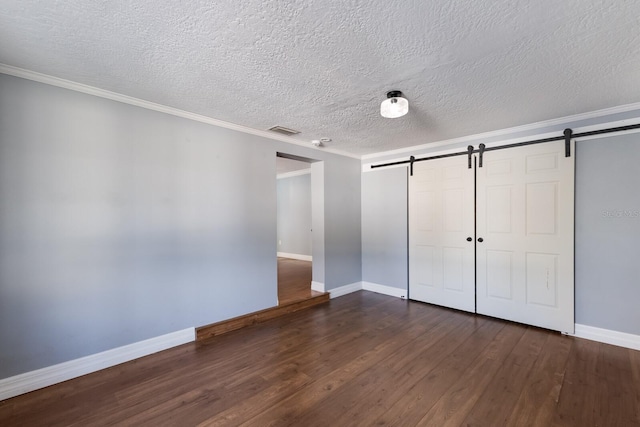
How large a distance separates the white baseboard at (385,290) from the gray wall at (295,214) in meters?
2.81

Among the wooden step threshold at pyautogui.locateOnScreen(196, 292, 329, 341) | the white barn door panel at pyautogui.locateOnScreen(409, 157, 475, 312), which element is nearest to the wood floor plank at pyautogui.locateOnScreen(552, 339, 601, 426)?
the white barn door panel at pyautogui.locateOnScreen(409, 157, 475, 312)

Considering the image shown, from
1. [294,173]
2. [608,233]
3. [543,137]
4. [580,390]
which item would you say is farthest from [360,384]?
[294,173]

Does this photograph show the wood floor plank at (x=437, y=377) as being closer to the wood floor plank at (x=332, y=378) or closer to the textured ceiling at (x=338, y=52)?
the wood floor plank at (x=332, y=378)

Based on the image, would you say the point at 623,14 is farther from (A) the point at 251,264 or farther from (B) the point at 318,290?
(B) the point at 318,290

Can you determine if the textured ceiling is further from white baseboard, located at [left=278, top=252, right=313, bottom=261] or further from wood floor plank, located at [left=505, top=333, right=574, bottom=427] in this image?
white baseboard, located at [left=278, top=252, right=313, bottom=261]

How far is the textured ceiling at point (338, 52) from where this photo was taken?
4.79ft

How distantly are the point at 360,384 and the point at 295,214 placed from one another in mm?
5853

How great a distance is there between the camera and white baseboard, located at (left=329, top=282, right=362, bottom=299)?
4383mm

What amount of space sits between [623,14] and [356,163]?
355 centimetres

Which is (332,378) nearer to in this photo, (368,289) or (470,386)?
(470,386)

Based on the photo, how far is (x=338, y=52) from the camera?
1.83m

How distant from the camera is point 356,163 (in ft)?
16.0

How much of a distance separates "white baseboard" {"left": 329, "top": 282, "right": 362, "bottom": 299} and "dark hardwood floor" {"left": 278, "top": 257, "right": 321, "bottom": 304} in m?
0.29

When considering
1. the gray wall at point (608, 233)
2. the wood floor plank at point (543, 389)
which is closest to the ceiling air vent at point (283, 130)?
the gray wall at point (608, 233)
